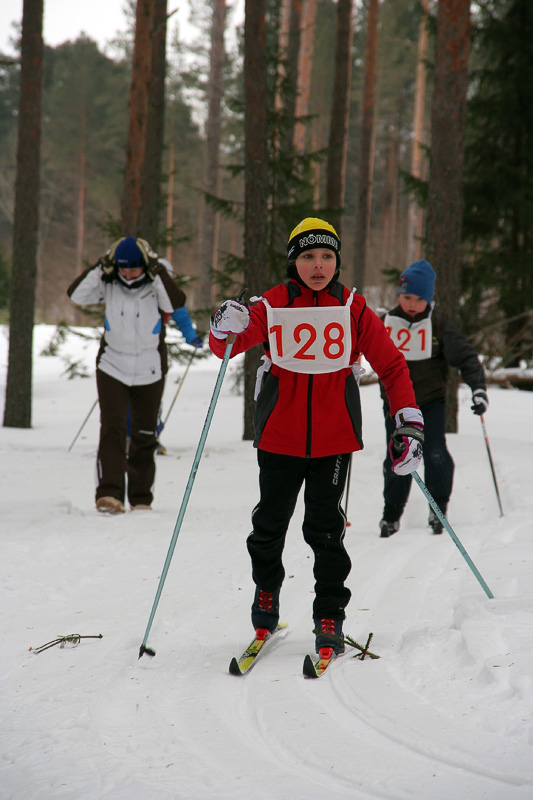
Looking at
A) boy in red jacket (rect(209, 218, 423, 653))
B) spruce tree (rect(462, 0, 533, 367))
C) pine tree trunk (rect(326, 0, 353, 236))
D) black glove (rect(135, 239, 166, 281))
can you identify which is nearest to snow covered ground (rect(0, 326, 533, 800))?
boy in red jacket (rect(209, 218, 423, 653))

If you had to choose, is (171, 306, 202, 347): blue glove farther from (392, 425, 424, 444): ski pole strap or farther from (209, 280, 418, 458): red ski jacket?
(392, 425, 424, 444): ski pole strap

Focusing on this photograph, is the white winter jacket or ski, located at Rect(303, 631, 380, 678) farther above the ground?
the white winter jacket

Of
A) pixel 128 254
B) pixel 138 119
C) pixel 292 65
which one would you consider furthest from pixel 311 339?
pixel 292 65

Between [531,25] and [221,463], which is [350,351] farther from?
[531,25]

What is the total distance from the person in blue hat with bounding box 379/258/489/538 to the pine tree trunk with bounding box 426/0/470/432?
3349 mm

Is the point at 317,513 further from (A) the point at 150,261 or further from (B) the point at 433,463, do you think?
(A) the point at 150,261

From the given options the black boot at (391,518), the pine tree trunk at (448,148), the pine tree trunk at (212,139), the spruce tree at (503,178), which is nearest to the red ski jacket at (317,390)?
the black boot at (391,518)

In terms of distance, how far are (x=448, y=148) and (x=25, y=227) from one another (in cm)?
664

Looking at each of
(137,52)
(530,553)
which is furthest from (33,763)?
(137,52)

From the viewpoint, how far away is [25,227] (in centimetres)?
1105

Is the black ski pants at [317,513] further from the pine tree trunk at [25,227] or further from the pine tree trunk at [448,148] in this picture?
the pine tree trunk at [25,227]

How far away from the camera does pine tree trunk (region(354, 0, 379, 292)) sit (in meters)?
19.5

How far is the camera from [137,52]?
9609mm

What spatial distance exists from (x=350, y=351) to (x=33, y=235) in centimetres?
916
